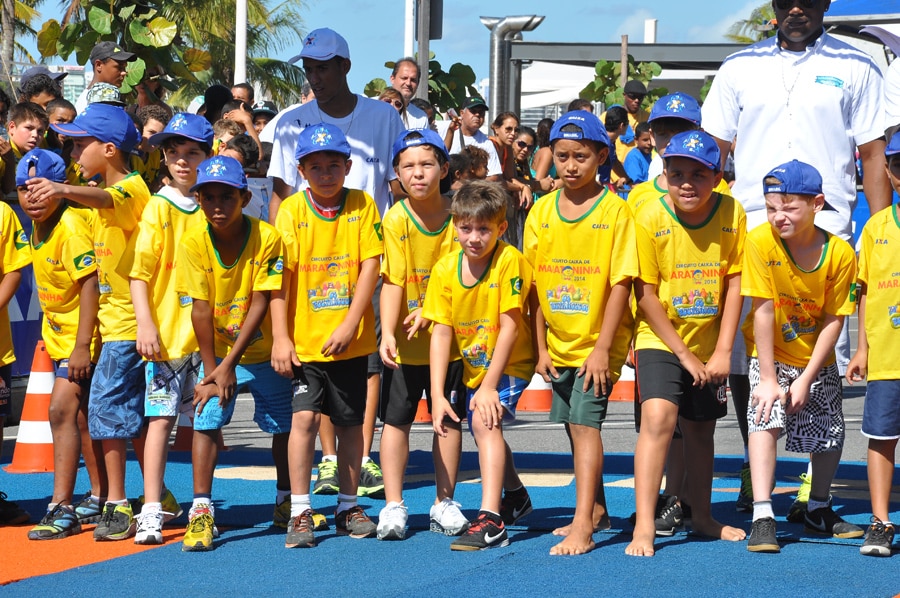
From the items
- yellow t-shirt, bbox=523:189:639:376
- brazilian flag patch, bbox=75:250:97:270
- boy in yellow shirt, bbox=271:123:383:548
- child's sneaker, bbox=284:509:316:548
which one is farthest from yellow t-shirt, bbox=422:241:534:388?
brazilian flag patch, bbox=75:250:97:270

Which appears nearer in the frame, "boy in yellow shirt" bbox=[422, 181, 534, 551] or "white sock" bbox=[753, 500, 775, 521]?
"white sock" bbox=[753, 500, 775, 521]

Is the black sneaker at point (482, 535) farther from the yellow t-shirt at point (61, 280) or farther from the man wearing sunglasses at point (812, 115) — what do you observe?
the yellow t-shirt at point (61, 280)

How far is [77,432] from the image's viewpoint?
6.62 m

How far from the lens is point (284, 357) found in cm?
615

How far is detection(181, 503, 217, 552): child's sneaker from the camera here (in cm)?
594

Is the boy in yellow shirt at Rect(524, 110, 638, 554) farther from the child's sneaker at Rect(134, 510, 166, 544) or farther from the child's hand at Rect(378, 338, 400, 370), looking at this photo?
the child's sneaker at Rect(134, 510, 166, 544)

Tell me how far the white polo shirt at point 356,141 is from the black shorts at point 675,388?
6.68ft

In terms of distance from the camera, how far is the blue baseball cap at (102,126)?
6508 millimetres

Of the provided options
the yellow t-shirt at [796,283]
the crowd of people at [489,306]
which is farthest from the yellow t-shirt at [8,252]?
the yellow t-shirt at [796,283]

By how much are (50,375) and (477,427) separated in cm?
380

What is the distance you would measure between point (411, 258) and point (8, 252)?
80.6 inches

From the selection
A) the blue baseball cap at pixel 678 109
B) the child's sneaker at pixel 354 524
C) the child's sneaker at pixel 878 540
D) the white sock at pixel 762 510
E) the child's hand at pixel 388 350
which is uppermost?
the blue baseball cap at pixel 678 109

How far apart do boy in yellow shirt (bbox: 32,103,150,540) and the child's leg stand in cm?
262

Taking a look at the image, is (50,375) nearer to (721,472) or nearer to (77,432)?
(77,432)
